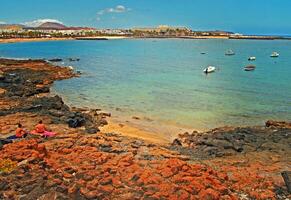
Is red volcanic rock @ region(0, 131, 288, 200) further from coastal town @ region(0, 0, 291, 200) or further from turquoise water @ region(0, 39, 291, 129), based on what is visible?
turquoise water @ region(0, 39, 291, 129)

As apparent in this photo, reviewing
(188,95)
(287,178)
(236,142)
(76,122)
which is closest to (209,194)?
(287,178)

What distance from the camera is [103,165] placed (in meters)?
14.4

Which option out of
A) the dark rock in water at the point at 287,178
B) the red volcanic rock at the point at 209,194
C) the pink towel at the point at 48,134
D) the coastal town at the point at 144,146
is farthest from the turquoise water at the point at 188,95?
the red volcanic rock at the point at 209,194

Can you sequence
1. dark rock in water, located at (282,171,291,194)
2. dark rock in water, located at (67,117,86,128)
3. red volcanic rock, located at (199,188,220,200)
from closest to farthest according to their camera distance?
red volcanic rock, located at (199,188,220,200), dark rock in water, located at (282,171,291,194), dark rock in water, located at (67,117,86,128)

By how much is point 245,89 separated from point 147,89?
11.0 m

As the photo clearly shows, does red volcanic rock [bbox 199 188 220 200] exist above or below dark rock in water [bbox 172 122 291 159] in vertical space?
above

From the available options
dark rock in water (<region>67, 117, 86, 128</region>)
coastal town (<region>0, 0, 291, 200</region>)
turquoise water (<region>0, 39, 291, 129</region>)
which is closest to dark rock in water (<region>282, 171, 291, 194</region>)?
coastal town (<region>0, 0, 291, 200</region>)

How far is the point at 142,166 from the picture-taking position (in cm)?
1454

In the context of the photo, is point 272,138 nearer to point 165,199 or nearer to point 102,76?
point 165,199

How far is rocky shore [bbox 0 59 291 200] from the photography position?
12297mm

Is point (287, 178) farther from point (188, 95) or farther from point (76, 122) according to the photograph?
point (188, 95)

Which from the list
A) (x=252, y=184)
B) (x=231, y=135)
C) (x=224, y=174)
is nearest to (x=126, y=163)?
(x=224, y=174)

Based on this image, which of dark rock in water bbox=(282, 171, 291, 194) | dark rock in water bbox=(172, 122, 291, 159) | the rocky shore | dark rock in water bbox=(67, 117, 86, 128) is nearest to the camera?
the rocky shore

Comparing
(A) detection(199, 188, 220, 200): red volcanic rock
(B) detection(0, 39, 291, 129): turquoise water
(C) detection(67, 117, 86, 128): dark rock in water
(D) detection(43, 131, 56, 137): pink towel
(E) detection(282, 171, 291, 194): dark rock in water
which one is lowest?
(B) detection(0, 39, 291, 129): turquoise water
